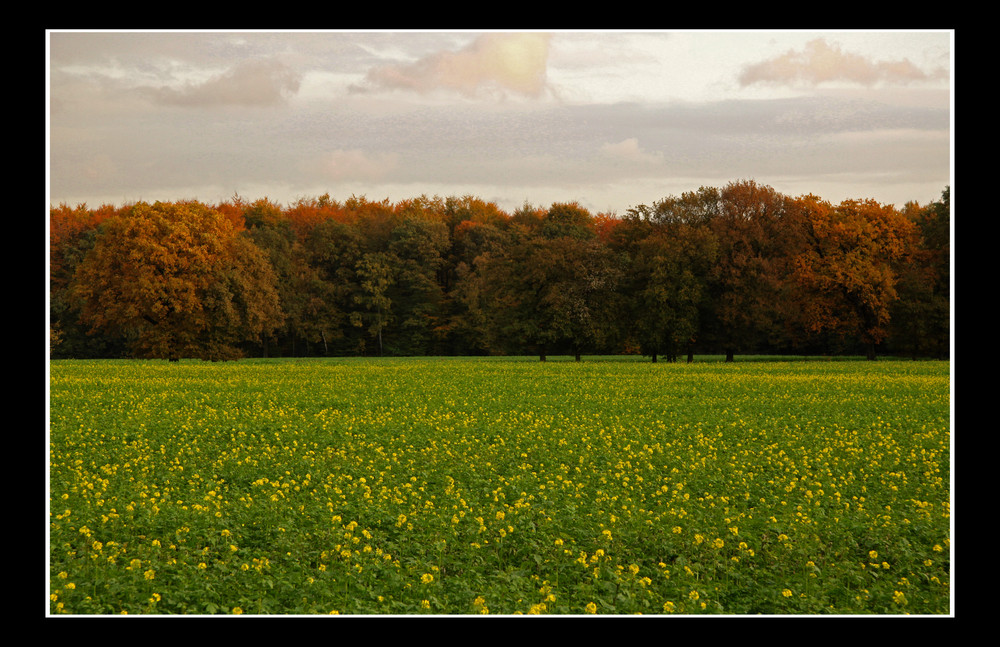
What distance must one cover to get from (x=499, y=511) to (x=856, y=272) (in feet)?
180

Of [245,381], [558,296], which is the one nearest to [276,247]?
[558,296]

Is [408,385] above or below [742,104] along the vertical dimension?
below

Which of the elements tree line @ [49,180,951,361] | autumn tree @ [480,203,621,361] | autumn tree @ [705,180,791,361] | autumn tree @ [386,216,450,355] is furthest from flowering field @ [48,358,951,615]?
autumn tree @ [386,216,450,355]

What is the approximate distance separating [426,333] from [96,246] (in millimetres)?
36455

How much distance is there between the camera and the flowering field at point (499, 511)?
8.23m

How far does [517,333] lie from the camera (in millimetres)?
64438

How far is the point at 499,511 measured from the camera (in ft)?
36.5

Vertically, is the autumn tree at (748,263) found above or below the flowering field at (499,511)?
above

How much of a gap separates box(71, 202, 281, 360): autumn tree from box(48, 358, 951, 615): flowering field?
3470 centimetres

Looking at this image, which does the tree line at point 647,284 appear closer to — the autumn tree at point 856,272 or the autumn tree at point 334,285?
the autumn tree at point 856,272

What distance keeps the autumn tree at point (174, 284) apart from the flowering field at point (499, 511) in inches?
1366

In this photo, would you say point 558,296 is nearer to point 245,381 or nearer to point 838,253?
point 838,253

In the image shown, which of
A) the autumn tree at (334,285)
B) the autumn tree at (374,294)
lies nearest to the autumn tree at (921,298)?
the autumn tree at (374,294)

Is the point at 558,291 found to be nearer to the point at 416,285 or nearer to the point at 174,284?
the point at 416,285
